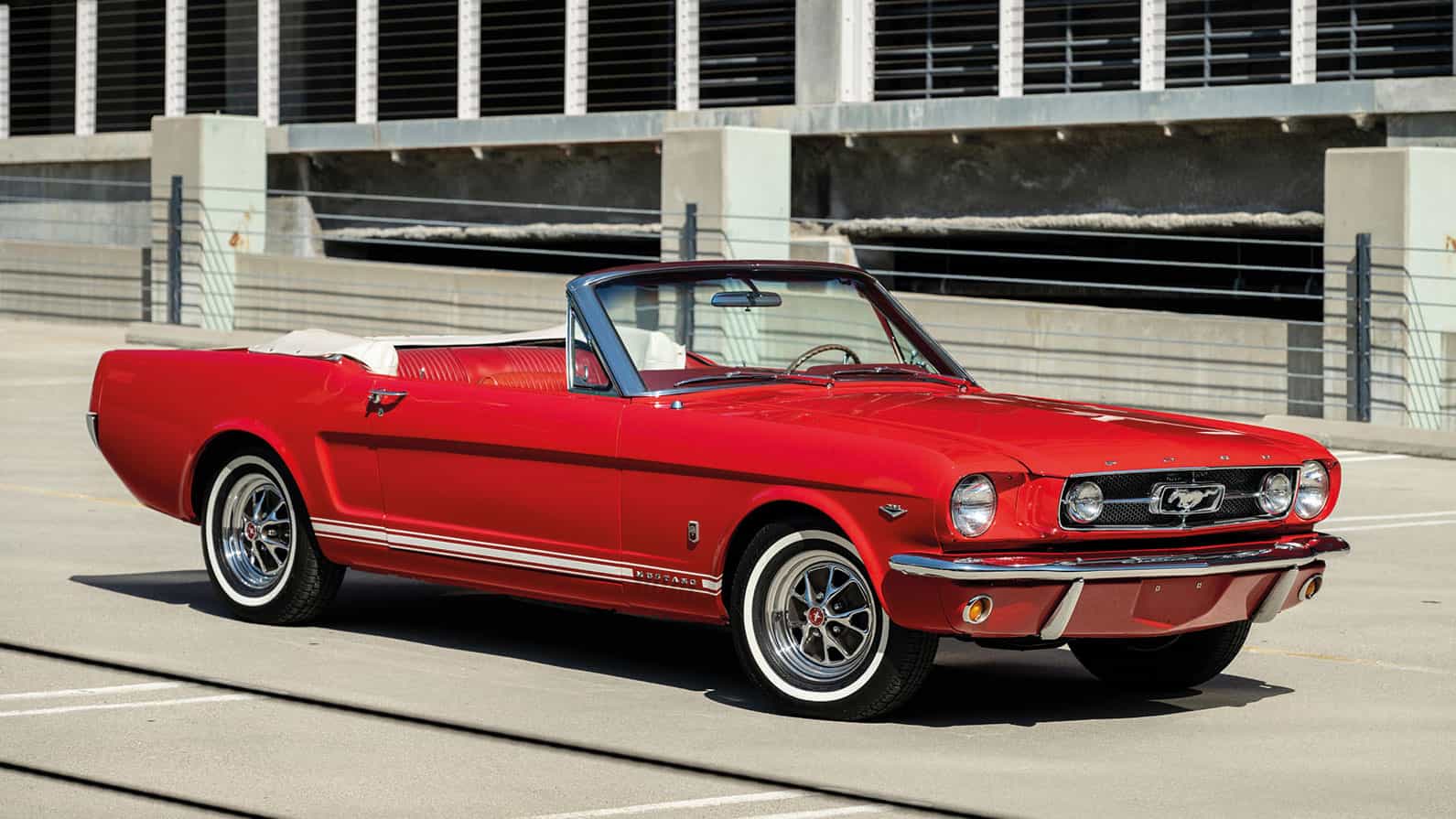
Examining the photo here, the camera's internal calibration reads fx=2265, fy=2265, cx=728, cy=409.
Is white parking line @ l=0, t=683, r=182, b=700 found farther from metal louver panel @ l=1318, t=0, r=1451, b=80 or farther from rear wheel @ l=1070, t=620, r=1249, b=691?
metal louver panel @ l=1318, t=0, r=1451, b=80

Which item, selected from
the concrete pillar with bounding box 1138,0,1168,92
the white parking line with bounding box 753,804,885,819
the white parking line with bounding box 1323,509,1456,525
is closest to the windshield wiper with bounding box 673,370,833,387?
the white parking line with bounding box 753,804,885,819

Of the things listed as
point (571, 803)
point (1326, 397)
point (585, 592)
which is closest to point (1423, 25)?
point (1326, 397)

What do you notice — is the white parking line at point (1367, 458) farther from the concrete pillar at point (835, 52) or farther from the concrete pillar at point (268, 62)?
the concrete pillar at point (268, 62)

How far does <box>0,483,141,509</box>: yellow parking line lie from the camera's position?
1229 centimetres

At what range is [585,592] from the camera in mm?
7434

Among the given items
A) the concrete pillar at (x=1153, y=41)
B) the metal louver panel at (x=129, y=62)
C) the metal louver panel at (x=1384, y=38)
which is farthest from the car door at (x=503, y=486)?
the metal louver panel at (x=129, y=62)

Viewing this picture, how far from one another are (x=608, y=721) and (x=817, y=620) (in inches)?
27.3

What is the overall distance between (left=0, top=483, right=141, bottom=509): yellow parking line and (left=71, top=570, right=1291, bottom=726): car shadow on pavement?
2579 millimetres

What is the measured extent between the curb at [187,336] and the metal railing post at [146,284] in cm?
99

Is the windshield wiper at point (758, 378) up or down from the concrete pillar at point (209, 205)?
down

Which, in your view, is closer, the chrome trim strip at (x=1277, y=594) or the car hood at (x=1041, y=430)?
the car hood at (x=1041, y=430)

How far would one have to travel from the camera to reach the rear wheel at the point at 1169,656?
738cm

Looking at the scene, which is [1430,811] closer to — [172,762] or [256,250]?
[172,762]

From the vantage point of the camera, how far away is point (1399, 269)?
54.3 ft
